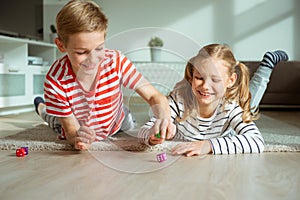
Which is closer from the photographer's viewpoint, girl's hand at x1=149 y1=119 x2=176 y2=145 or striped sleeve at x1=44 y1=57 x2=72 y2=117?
girl's hand at x1=149 y1=119 x2=176 y2=145

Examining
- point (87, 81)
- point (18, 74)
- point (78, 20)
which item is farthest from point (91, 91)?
point (18, 74)

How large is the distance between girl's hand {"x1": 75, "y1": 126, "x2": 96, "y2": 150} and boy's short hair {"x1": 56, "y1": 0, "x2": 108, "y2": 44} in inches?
10.4

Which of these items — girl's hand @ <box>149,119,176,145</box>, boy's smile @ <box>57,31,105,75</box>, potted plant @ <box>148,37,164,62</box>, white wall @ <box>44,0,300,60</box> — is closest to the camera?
girl's hand @ <box>149,119,176,145</box>

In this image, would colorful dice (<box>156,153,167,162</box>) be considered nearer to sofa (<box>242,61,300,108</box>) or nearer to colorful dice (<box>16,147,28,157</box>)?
colorful dice (<box>16,147,28,157</box>)

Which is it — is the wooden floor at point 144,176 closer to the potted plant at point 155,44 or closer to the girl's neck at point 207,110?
the girl's neck at point 207,110

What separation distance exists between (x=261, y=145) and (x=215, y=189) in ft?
1.53

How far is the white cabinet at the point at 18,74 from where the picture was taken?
8.34ft

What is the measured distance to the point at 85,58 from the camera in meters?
1.15

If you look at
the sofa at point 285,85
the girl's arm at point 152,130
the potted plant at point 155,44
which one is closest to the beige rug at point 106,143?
the girl's arm at point 152,130

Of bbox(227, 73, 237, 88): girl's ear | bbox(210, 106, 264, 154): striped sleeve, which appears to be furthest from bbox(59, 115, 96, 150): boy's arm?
bbox(227, 73, 237, 88): girl's ear

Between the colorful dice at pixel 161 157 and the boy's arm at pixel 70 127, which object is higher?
the boy's arm at pixel 70 127

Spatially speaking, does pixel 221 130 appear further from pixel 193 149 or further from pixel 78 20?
pixel 78 20

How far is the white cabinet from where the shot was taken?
254 centimetres

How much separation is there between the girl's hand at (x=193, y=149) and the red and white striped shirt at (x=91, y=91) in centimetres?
24
